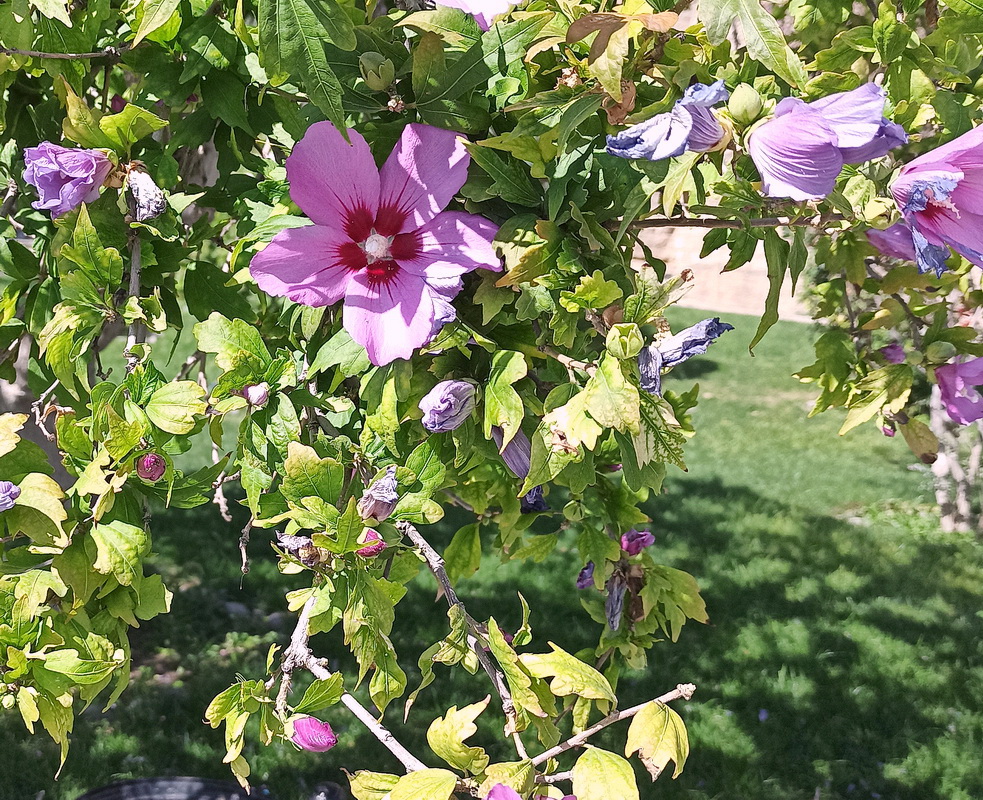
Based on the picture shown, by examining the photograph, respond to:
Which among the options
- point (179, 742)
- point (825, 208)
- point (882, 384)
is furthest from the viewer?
point (179, 742)

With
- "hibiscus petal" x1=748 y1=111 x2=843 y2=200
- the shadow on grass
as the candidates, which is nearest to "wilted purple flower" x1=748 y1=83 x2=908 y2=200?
"hibiscus petal" x1=748 y1=111 x2=843 y2=200

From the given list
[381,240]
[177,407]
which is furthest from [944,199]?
[177,407]

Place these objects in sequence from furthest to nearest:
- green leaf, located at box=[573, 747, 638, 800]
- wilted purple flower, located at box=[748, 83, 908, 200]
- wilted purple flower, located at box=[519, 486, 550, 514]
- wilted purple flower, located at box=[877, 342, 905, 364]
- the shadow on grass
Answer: the shadow on grass
wilted purple flower, located at box=[877, 342, 905, 364]
wilted purple flower, located at box=[519, 486, 550, 514]
green leaf, located at box=[573, 747, 638, 800]
wilted purple flower, located at box=[748, 83, 908, 200]

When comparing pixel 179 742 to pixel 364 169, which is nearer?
pixel 364 169

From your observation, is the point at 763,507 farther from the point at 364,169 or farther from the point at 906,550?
the point at 364,169

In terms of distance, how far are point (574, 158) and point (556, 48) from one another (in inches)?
5.3

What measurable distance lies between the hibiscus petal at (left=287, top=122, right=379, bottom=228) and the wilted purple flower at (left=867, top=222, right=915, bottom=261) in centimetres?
69

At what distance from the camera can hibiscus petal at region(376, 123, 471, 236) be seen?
1021 mm

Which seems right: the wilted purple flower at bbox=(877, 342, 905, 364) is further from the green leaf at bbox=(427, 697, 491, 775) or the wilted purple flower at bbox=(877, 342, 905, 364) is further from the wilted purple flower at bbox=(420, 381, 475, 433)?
the green leaf at bbox=(427, 697, 491, 775)

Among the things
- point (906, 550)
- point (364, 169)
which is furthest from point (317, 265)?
point (906, 550)

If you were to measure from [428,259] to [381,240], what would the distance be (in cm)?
7

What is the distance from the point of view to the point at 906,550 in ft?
17.9

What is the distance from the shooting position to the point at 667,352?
40.0 inches

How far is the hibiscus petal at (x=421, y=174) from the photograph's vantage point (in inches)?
40.2
